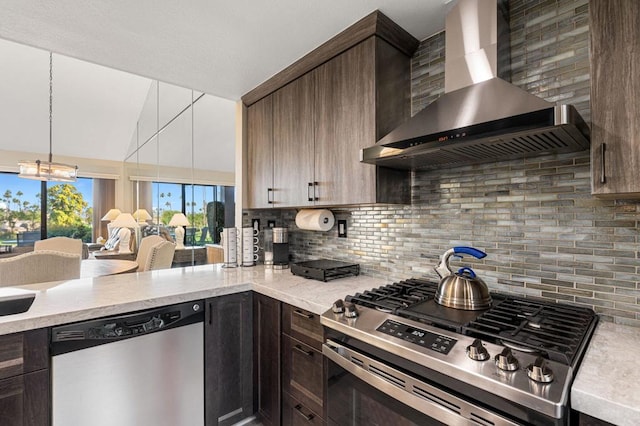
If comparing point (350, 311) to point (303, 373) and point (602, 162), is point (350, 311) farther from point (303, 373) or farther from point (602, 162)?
point (602, 162)

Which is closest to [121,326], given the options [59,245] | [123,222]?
[59,245]

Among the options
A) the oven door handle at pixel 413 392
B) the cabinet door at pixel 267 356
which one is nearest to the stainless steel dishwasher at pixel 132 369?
the cabinet door at pixel 267 356

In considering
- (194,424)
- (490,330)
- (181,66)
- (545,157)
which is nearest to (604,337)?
(490,330)

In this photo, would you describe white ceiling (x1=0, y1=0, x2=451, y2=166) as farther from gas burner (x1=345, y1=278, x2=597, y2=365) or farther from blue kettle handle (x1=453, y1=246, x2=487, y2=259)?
gas burner (x1=345, y1=278, x2=597, y2=365)

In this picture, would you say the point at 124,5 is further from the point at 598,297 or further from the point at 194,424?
the point at 598,297

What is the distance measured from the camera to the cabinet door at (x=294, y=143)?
6.48ft

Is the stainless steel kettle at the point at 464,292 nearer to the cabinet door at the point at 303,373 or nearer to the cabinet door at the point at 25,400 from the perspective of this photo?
the cabinet door at the point at 303,373

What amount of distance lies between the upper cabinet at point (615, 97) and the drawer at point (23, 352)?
7.02 ft

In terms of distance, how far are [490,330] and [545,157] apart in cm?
82

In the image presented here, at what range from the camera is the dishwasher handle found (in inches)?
51.6

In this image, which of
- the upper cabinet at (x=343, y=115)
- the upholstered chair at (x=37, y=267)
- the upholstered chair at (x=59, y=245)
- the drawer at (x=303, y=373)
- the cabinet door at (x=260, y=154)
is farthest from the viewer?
the upholstered chair at (x=59, y=245)

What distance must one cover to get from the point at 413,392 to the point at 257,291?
110 cm

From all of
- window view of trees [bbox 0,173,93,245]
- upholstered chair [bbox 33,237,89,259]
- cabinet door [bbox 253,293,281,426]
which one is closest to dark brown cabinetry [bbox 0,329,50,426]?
cabinet door [bbox 253,293,281,426]

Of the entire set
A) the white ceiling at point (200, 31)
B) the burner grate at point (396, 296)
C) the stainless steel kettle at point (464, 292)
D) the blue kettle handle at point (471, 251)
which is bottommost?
the burner grate at point (396, 296)
